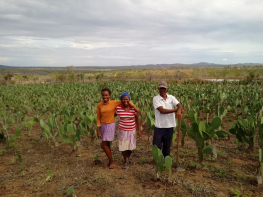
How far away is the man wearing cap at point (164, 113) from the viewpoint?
9.92 ft

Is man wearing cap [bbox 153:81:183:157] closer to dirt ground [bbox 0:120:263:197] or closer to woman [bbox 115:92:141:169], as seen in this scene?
woman [bbox 115:92:141:169]

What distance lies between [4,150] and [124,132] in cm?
312

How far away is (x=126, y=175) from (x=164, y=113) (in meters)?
1.17

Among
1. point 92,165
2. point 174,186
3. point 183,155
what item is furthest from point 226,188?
point 92,165

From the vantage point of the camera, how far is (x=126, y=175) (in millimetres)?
3211

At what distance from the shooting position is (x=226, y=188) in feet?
9.07

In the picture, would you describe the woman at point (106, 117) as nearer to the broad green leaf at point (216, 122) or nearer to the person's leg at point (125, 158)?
the person's leg at point (125, 158)

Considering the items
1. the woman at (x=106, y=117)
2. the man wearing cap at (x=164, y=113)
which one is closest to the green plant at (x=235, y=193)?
the man wearing cap at (x=164, y=113)

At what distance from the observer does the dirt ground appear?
9.10ft

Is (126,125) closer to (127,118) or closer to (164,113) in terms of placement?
(127,118)

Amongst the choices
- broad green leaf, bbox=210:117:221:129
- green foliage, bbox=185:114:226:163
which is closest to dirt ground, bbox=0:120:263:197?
green foliage, bbox=185:114:226:163

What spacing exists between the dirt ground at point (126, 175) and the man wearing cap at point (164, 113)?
1.98 ft

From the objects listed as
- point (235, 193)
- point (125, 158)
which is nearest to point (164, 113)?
point (125, 158)

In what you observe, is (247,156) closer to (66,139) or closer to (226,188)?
(226,188)
